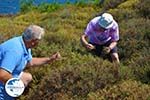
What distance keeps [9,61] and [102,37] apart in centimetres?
392

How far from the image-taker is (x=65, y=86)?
355 inches

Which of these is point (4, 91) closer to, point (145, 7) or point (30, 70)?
point (30, 70)

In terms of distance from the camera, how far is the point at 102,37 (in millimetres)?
10945

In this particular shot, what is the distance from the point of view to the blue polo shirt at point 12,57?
23.9ft

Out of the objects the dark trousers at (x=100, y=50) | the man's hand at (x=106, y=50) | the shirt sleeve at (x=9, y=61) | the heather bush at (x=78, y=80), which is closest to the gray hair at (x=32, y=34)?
the shirt sleeve at (x=9, y=61)

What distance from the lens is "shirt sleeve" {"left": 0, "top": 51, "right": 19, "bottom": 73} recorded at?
23.8ft

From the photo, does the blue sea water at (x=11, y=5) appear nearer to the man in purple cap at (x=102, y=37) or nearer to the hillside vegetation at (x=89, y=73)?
the hillside vegetation at (x=89, y=73)

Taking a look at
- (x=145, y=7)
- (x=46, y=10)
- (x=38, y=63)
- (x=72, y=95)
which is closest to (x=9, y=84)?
(x=38, y=63)

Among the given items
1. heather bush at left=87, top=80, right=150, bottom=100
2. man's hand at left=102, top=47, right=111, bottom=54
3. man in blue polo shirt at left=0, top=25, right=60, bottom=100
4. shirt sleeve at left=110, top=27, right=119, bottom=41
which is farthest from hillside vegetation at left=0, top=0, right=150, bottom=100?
man in blue polo shirt at left=0, top=25, right=60, bottom=100

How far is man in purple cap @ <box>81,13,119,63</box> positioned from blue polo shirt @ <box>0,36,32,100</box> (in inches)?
130

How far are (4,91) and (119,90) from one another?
1556 millimetres

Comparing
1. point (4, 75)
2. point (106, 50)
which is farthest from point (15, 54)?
point (106, 50)

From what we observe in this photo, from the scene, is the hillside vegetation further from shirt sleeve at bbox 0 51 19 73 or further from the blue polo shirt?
shirt sleeve at bbox 0 51 19 73

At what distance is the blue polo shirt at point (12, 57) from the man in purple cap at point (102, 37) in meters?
3.30
